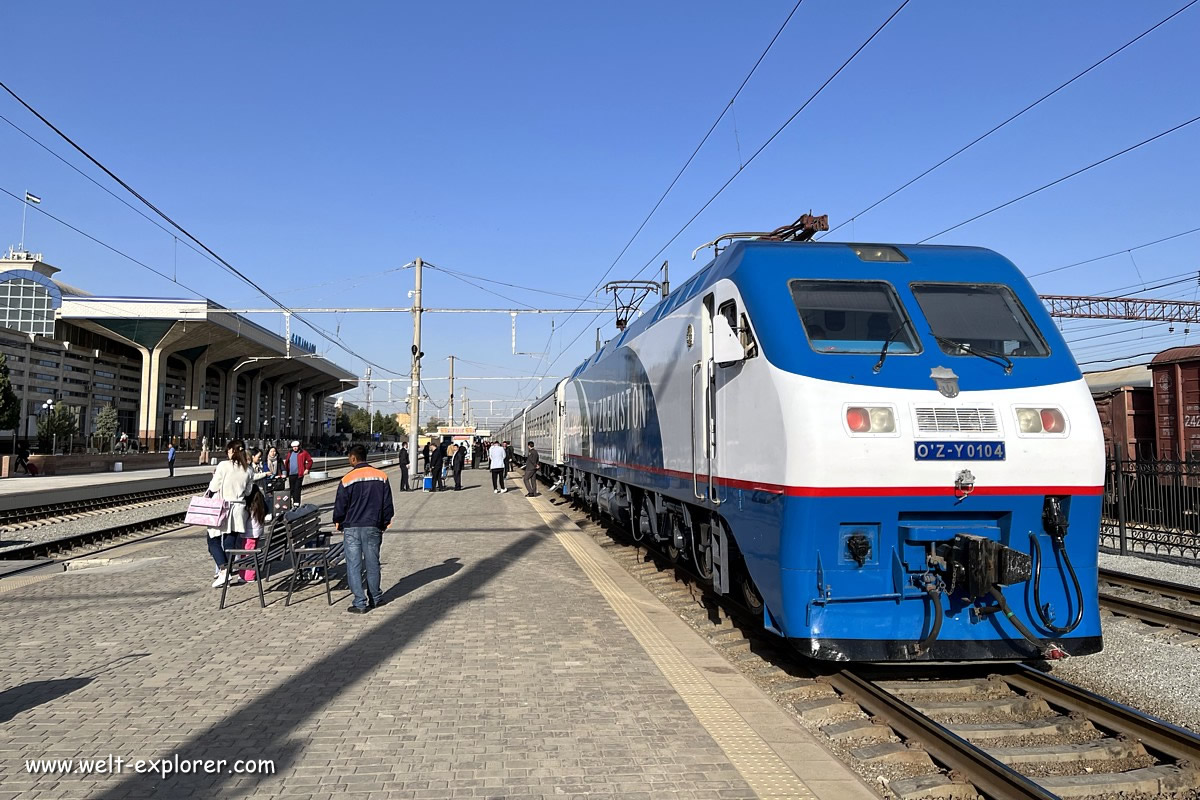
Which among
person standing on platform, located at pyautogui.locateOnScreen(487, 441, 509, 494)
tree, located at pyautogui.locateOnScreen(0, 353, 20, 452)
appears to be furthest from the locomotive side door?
tree, located at pyautogui.locateOnScreen(0, 353, 20, 452)

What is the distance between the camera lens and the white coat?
342 inches

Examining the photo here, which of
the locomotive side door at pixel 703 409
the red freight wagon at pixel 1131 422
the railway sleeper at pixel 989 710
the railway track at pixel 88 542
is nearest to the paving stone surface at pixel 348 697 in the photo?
the locomotive side door at pixel 703 409

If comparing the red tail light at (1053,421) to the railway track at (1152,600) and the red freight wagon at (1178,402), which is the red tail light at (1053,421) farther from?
the red freight wagon at (1178,402)

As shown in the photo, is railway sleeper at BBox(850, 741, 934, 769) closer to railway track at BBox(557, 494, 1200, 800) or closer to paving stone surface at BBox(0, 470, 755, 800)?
railway track at BBox(557, 494, 1200, 800)

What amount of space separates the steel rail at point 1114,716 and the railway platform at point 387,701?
1.75 meters

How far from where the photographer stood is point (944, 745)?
4.33 m

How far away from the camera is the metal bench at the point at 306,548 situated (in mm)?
8258

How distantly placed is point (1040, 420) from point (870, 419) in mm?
1136

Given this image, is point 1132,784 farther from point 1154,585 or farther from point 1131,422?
point 1131,422

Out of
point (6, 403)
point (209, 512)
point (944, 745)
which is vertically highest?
point (6, 403)

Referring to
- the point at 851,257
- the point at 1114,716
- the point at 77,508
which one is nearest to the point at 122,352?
the point at 77,508

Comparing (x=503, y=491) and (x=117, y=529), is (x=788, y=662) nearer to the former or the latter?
(x=117, y=529)

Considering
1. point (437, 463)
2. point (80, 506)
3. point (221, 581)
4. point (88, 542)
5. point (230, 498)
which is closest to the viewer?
point (230, 498)

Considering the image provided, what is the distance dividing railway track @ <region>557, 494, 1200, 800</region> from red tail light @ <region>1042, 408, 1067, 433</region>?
5.35 ft
